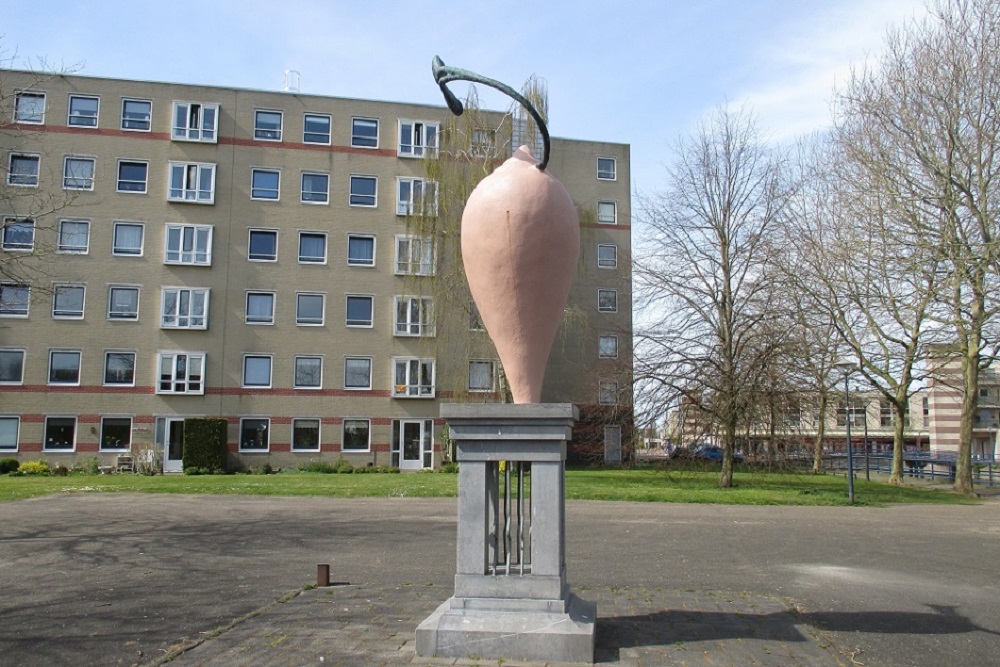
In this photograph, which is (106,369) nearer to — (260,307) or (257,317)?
(257,317)

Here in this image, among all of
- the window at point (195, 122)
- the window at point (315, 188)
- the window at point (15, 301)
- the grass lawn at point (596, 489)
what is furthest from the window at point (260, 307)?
the grass lawn at point (596, 489)

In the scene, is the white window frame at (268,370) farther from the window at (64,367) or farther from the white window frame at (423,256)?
the white window frame at (423,256)

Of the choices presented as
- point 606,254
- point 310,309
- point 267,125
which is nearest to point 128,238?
point 267,125

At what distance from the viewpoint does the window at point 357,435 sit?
35.2 meters

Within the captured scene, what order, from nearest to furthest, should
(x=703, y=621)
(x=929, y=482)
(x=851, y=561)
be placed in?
(x=703, y=621) → (x=851, y=561) → (x=929, y=482)

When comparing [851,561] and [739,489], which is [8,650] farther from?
[739,489]

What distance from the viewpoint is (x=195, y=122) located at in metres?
35.4

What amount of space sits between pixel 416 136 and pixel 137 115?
12.5m

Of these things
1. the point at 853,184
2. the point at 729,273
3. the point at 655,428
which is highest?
the point at 853,184

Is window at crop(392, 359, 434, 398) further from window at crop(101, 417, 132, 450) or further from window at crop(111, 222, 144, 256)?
window at crop(111, 222, 144, 256)

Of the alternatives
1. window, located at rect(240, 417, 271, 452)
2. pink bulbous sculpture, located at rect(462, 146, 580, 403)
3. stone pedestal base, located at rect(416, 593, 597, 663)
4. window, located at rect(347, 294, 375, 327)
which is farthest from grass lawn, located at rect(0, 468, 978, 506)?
stone pedestal base, located at rect(416, 593, 597, 663)

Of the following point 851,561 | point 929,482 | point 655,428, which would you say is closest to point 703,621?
point 851,561

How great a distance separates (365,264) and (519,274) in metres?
30.4

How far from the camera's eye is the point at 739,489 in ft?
78.9
